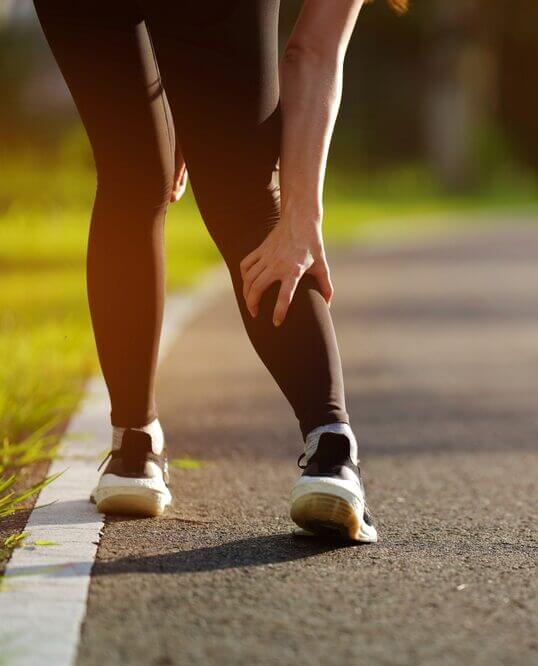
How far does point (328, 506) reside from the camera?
8.94 feet

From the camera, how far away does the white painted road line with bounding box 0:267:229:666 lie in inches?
85.4

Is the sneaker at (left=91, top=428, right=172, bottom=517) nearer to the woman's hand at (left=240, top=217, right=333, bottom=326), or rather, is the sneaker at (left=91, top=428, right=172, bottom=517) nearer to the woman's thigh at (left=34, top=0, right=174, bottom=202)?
the woman's hand at (left=240, top=217, right=333, bottom=326)

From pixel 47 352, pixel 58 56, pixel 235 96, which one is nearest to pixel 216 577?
pixel 235 96

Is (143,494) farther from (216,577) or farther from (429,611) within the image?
(429,611)

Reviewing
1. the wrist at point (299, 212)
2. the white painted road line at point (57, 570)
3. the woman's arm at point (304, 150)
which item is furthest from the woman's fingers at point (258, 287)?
the white painted road line at point (57, 570)

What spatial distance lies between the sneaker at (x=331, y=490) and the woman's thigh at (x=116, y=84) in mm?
698

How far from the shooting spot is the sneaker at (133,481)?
3016mm

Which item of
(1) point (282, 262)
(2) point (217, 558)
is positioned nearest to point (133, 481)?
(2) point (217, 558)

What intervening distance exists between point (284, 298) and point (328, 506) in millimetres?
434

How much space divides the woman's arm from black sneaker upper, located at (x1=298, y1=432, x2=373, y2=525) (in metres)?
0.27

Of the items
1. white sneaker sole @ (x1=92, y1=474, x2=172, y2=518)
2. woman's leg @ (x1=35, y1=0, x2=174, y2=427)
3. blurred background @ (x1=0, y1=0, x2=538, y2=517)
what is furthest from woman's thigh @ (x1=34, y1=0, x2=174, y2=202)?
blurred background @ (x1=0, y1=0, x2=538, y2=517)

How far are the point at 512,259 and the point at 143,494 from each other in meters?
10.8

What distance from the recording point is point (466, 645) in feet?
7.34

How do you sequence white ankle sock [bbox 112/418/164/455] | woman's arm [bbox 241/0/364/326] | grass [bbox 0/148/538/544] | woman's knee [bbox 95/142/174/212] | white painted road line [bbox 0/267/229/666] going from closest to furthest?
white painted road line [bbox 0/267/229/666], woman's arm [bbox 241/0/364/326], woman's knee [bbox 95/142/174/212], white ankle sock [bbox 112/418/164/455], grass [bbox 0/148/538/544]
